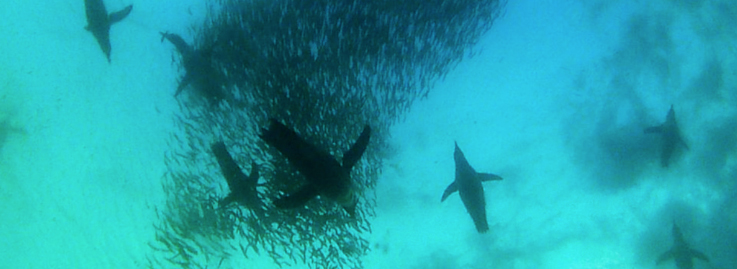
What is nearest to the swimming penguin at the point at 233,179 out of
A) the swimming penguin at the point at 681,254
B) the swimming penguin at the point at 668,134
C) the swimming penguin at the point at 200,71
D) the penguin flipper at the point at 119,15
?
the swimming penguin at the point at 200,71

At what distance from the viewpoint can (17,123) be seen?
14172mm

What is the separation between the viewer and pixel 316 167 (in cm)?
734

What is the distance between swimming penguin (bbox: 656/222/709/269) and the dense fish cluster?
32.1ft

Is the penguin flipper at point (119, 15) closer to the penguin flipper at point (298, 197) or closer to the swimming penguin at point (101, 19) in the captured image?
the swimming penguin at point (101, 19)

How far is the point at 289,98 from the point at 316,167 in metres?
2.44

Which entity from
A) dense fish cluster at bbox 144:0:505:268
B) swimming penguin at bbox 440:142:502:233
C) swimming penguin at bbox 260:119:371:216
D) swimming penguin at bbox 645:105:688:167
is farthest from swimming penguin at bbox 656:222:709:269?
swimming penguin at bbox 260:119:371:216

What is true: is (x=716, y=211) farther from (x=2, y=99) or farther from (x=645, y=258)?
(x=2, y=99)

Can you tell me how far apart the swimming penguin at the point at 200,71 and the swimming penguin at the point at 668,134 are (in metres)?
10.8

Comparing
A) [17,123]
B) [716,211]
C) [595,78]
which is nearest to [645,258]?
[716,211]

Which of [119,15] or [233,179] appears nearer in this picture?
[233,179]

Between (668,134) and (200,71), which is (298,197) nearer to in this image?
(200,71)

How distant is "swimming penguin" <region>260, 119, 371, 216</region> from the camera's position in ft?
23.1

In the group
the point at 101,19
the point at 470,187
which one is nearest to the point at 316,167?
the point at 470,187

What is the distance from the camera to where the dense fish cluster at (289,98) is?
9438 millimetres
